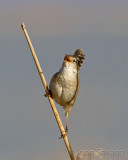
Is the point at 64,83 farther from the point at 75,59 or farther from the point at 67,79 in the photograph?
the point at 75,59

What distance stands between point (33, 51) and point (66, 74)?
124cm

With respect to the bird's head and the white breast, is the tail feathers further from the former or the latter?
the white breast

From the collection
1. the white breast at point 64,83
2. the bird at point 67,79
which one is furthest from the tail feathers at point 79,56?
the white breast at point 64,83

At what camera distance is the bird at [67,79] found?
4.20 meters

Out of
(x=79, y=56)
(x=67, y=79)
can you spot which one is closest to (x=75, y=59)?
(x=79, y=56)

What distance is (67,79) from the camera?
4.31 meters

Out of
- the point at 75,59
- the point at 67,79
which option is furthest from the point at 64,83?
the point at 75,59

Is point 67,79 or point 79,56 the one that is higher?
point 79,56

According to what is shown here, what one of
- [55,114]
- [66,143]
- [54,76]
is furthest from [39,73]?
[54,76]

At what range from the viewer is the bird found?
4.20 m

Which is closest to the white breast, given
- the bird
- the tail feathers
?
the bird

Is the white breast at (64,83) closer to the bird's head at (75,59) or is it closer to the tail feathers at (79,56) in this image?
the bird's head at (75,59)

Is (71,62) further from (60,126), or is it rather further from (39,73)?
(60,126)

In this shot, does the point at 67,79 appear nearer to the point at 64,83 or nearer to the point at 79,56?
the point at 64,83
